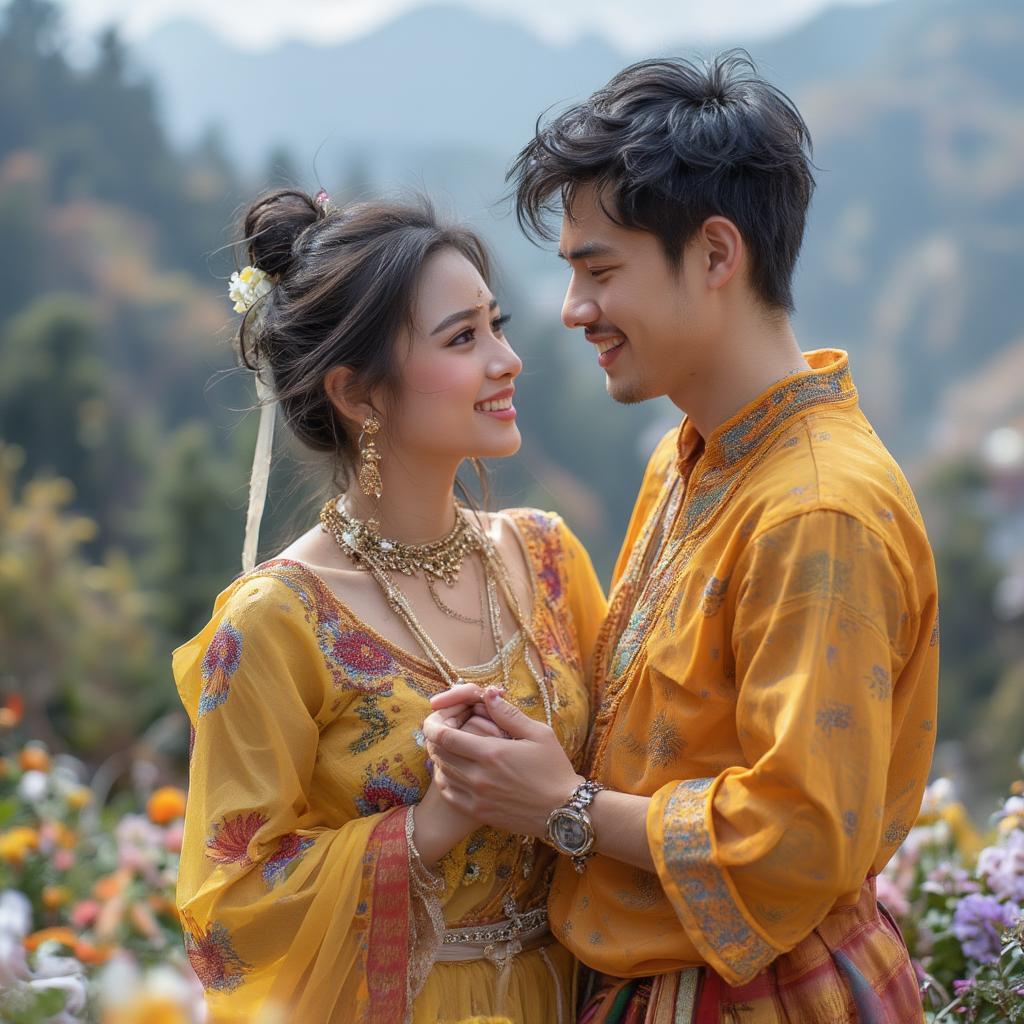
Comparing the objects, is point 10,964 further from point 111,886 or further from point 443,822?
point 111,886

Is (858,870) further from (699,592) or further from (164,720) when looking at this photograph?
(164,720)

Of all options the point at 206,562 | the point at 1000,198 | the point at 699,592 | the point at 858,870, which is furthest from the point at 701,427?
the point at 1000,198

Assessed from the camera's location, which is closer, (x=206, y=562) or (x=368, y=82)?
(x=206, y=562)

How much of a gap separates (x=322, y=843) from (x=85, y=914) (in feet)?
5.58

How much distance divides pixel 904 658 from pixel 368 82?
45.7 meters

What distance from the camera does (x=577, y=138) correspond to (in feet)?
6.64

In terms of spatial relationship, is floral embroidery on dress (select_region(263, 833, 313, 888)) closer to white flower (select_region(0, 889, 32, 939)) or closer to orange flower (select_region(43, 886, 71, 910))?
white flower (select_region(0, 889, 32, 939))

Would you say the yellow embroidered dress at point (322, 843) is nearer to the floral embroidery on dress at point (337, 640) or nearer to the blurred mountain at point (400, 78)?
the floral embroidery on dress at point (337, 640)

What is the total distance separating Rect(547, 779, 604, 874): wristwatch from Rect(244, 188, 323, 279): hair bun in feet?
3.92

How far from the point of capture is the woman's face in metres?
2.29

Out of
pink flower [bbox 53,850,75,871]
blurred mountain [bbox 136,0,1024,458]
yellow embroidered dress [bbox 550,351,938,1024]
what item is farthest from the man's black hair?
blurred mountain [bbox 136,0,1024,458]

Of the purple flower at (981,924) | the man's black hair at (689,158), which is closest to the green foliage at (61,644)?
the purple flower at (981,924)

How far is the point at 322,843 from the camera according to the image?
6.73 ft

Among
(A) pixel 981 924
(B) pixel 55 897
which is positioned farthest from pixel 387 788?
(B) pixel 55 897
